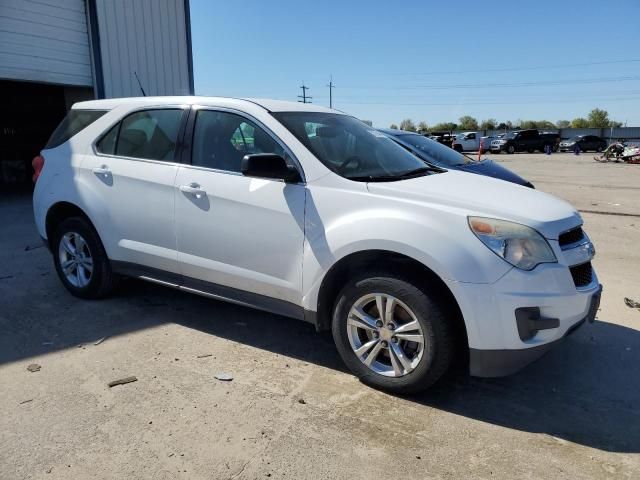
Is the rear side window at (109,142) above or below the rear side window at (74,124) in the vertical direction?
below

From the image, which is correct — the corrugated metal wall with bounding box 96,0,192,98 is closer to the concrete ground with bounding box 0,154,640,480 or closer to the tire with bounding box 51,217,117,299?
the tire with bounding box 51,217,117,299

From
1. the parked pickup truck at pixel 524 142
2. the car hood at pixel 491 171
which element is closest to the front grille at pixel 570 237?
the car hood at pixel 491 171

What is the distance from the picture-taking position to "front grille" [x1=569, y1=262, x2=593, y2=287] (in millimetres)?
2912

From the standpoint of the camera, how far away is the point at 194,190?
3662 mm

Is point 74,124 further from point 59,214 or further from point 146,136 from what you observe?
point 146,136

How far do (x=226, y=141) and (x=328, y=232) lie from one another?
3.83 feet

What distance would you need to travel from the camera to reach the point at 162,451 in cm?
255

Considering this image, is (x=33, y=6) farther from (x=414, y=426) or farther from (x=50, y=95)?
(x=414, y=426)

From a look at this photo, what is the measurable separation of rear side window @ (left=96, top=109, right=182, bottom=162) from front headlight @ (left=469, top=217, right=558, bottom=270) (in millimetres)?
2421

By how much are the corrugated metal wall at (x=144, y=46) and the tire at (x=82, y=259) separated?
7706 millimetres

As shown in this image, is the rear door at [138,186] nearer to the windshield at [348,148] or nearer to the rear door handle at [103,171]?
the rear door handle at [103,171]

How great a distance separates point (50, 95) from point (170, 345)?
43.3 feet

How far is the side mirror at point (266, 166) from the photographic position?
3178 mm

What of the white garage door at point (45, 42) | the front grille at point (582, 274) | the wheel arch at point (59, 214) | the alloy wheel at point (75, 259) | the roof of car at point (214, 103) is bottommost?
the alloy wheel at point (75, 259)
